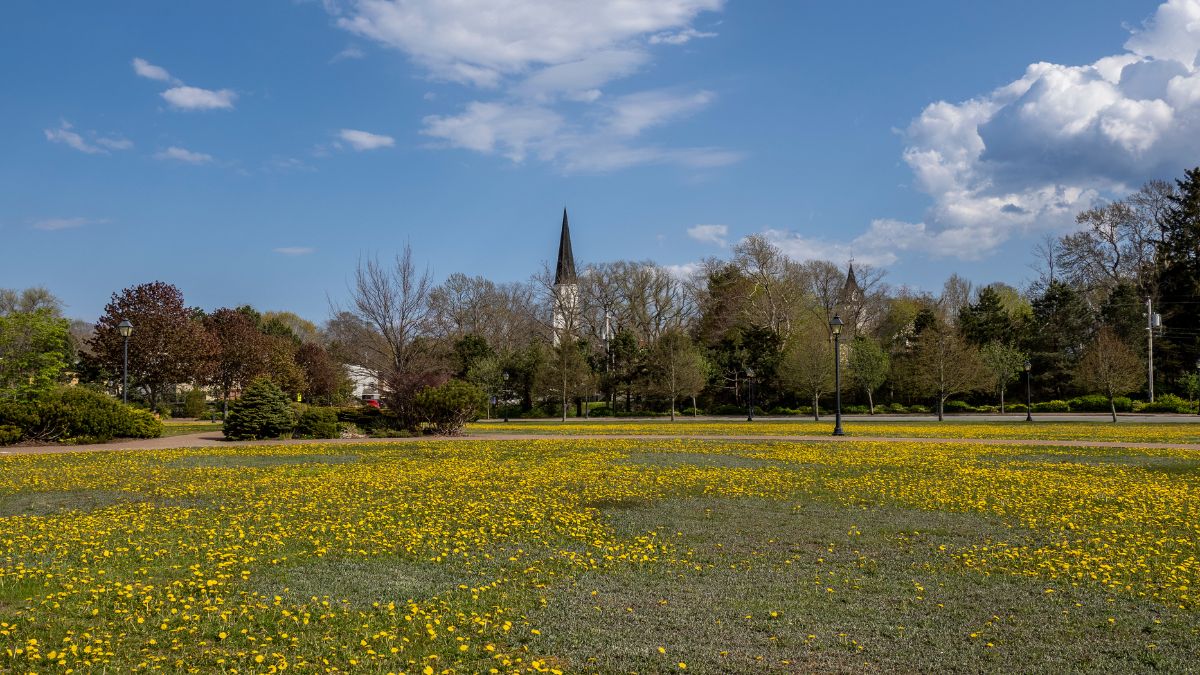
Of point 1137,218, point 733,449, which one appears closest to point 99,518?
point 733,449

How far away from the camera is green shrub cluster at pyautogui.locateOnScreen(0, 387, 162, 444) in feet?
75.7

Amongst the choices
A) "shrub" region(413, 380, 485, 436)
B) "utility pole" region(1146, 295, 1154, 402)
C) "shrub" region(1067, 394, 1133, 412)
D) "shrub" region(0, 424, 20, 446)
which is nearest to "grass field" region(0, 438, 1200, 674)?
"shrub" region(0, 424, 20, 446)

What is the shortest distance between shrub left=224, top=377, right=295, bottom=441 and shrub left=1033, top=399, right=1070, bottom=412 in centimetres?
4740

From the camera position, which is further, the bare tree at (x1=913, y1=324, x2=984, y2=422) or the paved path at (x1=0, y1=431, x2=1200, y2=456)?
the bare tree at (x1=913, y1=324, x2=984, y2=422)

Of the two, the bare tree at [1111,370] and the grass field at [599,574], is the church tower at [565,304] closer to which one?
the bare tree at [1111,370]

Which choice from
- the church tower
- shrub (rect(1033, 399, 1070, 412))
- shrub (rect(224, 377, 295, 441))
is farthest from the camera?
the church tower

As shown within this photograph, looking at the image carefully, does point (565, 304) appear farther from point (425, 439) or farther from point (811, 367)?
point (425, 439)

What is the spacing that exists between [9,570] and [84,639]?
2634 mm

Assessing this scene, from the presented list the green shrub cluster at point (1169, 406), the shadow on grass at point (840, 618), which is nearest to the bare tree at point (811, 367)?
the green shrub cluster at point (1169, 406)

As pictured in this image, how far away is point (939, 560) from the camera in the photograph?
26.0 ft

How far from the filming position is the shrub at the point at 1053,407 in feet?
171

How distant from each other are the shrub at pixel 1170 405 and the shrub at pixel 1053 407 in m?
4.61

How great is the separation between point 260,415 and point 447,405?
6421 millimetres

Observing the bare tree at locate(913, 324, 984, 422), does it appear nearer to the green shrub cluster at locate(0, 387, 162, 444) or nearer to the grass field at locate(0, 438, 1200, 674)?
the grass field at locate(0, 438, 1200, 674)
